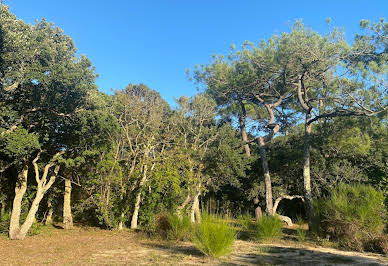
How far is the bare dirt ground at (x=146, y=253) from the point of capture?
581cm

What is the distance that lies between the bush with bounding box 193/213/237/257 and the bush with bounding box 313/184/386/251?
3346mm

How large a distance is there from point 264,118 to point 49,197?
42.6 ft

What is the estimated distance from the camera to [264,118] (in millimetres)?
17859

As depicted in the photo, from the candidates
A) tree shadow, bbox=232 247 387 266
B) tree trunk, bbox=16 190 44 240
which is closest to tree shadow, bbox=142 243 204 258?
tree shadow, bbox=232 247 387 266

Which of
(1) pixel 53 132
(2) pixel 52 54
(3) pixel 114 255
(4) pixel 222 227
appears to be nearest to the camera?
(4) pixel 222 227

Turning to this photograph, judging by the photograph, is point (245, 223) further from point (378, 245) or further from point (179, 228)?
point (378, 245)

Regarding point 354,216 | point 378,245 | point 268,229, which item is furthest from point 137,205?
point 378,245

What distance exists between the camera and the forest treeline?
7656mm

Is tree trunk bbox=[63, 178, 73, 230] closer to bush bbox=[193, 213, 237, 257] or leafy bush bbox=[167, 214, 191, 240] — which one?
leafy bush bbox=[167, 214, 191, 240]

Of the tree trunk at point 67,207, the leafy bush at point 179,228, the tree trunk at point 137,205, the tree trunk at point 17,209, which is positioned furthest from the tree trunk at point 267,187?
the tree trunk at point 17,209

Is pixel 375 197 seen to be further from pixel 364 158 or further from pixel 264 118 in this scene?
pixel 264 118

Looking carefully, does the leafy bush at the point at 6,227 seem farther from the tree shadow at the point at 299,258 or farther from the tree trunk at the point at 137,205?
the tree shadow at the point at 299,258

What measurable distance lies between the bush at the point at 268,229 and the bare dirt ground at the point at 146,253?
1.17 ft

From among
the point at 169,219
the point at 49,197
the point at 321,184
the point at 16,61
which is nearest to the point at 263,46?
the point at 321,184
